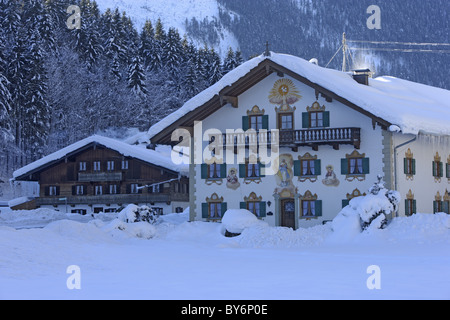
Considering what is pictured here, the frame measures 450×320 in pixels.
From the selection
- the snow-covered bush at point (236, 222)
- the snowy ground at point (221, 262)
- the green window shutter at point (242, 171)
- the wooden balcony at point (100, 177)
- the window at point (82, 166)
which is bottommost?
the snowy ground at point (221, 262)

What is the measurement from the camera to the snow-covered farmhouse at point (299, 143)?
38188mm

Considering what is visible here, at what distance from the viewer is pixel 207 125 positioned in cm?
4209

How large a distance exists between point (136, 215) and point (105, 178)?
73.8 feet

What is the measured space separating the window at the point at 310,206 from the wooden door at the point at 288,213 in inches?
21.8

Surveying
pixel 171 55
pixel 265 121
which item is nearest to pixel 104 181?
pixel 265 121

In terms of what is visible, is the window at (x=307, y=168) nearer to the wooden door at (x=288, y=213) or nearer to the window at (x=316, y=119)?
the wooden door at (x=288, y=213)

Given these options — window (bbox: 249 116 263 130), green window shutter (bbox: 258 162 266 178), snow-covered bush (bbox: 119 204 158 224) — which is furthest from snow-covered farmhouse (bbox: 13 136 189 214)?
green window shutter (bbox: 258 162 266 178)

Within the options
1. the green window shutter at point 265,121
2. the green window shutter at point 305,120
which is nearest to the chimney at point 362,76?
the green window shutter at point 305,120

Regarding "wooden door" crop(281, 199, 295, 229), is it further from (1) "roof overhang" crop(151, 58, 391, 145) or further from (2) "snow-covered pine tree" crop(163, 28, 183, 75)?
(2) "snow-covered pine tree" crop(163, 28, 183, 75)

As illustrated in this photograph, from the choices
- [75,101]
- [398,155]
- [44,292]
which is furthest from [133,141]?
[44,292]

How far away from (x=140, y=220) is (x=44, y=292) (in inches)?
909

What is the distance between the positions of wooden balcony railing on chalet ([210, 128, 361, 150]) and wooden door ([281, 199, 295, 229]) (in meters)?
2.94

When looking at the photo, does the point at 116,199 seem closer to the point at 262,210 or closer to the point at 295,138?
the point at 262,210

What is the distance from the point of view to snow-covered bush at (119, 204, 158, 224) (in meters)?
39.8
